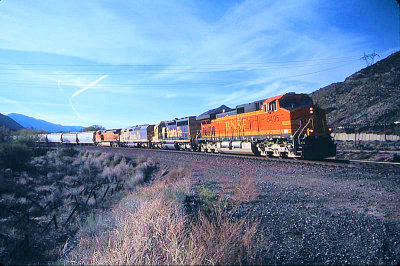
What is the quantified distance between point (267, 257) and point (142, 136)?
33809 mm

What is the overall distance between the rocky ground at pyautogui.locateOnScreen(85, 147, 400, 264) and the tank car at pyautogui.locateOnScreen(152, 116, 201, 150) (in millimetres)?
14891

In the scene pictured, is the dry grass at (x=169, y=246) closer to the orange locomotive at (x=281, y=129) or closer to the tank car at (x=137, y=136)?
the orange locomotive at (x=281, y=129)

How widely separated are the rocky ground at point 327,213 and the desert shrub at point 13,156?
18.6 metres

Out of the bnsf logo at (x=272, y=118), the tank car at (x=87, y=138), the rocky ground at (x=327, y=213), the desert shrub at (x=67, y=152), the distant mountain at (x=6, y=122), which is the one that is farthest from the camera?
the tank car at (x=87, y=138)

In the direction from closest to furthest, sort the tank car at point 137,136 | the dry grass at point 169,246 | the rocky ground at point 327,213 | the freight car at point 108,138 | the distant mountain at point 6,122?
the dry grass at point 169,246 < the rocky ground at point 327,213 < the distant mountain at point 6,122 < the tank car at point 137,136 < the freight car at point 108,138

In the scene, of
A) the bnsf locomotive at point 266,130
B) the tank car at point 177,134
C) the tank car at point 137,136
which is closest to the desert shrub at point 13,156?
the tank car at point 177,134

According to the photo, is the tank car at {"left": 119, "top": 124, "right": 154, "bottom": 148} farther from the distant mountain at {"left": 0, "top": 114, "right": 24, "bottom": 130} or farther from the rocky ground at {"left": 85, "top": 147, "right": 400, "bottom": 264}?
the rocky ground at {"left": 85, "top": 147, "right": 400, "bottom": 264}

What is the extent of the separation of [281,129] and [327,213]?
28.5ft

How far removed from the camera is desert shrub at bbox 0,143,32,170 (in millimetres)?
19409

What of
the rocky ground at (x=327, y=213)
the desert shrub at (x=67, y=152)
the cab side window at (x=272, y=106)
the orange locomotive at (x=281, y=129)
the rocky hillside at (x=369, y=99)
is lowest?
the rocky ground at (x=327, y=213)

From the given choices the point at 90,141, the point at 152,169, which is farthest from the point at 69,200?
the point at 90,141

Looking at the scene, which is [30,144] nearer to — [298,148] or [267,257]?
[298,148]

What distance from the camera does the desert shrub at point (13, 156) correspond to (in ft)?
63.7

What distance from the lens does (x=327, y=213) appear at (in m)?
5.37
